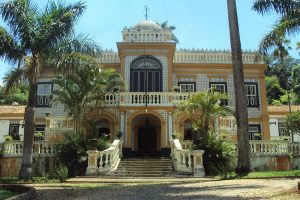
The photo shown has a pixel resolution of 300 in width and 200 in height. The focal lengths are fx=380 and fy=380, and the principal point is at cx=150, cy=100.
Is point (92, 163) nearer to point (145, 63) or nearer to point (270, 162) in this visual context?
point (270, 162)

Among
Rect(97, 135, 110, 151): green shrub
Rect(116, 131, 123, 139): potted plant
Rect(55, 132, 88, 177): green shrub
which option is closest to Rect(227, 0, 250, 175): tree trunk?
Rect(97, 135, 110, 151): green shrub

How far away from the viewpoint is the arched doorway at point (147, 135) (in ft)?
82.0

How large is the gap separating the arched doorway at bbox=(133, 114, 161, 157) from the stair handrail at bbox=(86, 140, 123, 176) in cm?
577

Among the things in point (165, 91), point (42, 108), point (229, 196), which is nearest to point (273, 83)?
point (165, 91)

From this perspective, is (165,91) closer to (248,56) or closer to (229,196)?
(248,56)

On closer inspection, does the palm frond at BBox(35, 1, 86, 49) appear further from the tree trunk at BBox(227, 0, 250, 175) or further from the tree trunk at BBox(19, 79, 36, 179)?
the tree trunk at BBox(227, 0, 250, 175)

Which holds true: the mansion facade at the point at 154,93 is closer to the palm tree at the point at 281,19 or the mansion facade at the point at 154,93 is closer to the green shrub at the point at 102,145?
the green shrub at the point at 102,145

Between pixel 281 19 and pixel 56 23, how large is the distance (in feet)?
34.1

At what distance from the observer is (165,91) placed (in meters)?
25.2

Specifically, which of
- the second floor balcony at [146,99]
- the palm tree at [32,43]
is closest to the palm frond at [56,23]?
the palm tree at [32,43]

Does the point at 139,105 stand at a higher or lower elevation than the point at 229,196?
higher

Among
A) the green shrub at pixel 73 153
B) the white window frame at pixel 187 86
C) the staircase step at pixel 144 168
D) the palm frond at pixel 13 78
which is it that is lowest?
the staircase step at pixel 144 168

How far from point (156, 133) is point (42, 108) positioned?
818 centimetres

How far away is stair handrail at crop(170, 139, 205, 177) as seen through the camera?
1719 cm
